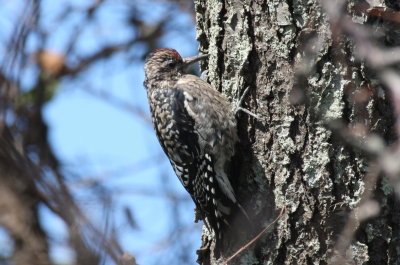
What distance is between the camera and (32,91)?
671cm

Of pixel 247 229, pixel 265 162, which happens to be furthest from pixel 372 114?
pixel 247 229

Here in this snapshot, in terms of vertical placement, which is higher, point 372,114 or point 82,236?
point 372,114

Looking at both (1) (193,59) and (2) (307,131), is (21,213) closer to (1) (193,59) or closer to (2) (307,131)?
(1) (193,59)

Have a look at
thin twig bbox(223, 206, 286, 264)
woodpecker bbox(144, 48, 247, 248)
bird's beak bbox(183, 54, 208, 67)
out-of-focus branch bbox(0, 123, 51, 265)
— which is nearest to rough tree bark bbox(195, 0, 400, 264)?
thin twig bbox(223, 206, 286, 264)

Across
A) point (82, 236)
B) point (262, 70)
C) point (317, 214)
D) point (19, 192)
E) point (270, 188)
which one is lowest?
point (82, 236)

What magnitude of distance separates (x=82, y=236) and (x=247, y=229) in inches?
84.8

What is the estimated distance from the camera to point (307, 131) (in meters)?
3.47

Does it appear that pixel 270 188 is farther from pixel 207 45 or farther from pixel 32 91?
pixel 32 91

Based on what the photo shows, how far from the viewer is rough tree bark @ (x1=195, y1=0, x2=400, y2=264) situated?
335 cm

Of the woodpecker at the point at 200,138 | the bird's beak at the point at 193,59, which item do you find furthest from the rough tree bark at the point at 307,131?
the bird's beak at the point at 193,59

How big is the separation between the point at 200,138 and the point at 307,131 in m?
0.95

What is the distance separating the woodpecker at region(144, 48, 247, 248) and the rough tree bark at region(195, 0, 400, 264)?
0.88 ft

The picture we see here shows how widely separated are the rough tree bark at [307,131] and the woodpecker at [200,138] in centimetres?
27

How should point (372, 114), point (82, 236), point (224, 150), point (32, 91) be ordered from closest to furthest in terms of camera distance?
1. point (82, 236)
2. point (372, 114)
3. point (224, 150)
4. point (32, 91)
